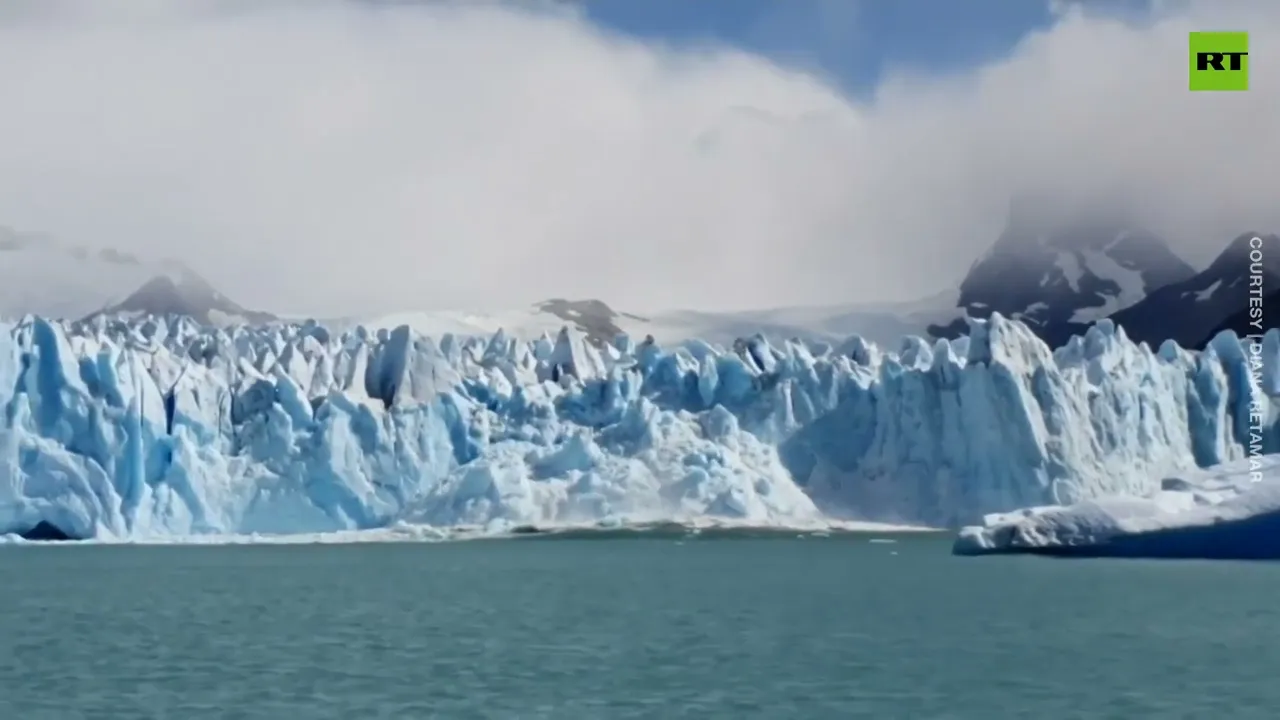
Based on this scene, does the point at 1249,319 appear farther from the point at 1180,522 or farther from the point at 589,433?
the point at 1180,522

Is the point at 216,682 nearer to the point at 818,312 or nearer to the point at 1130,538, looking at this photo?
the point at 1130,538

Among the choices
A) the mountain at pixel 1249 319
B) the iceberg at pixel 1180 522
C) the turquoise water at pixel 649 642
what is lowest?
the turquoise water at pixel 649 642

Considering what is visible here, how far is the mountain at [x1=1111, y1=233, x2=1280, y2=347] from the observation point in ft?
250

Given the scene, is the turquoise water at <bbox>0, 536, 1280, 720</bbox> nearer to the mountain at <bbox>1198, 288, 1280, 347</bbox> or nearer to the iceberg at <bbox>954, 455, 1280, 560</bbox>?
the iceberg at <bbox>954, 455, 1280, 560</bbox>

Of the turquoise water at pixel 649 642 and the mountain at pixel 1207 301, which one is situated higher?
the mountain at pixel 1207 301

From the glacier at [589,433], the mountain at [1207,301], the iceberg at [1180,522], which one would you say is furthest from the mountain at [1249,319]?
the iceberg at [1180,522]

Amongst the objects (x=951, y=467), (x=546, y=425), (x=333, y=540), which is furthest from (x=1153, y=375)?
(x=333, y=540)

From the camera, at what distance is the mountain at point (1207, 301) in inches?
3000

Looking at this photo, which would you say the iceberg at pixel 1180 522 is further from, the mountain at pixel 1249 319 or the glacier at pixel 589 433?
the mountain at pixel 1249 319

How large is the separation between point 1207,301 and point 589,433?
34.9 meters

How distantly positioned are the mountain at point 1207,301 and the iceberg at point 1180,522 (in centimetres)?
3682

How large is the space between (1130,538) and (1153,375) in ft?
60.3

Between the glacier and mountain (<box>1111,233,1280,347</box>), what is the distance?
1916 centimetres

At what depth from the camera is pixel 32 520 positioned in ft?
165
